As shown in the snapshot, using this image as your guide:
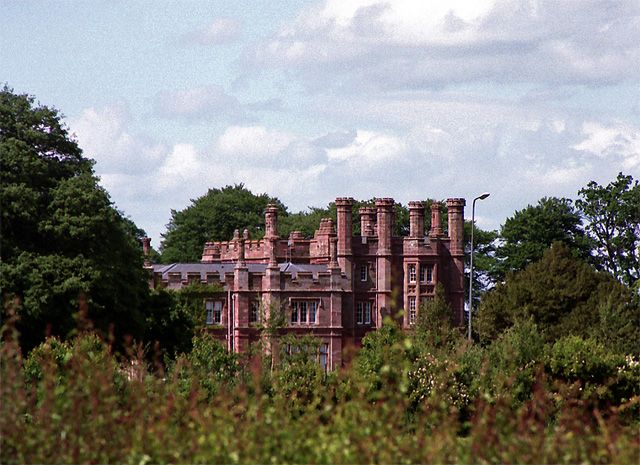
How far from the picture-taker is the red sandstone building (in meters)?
98.2

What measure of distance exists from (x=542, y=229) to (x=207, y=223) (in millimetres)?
40131

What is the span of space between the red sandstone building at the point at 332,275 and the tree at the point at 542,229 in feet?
14.3

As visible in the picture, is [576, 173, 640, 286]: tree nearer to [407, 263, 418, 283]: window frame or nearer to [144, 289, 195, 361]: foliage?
[407, 263, 418, 283]: window frame

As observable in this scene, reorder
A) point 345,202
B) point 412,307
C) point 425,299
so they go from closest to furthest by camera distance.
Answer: point 412,307 < point 425,299 < point 345,202

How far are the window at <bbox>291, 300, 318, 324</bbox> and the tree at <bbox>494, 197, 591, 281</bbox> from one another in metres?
17.7

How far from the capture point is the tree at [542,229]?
362 ft

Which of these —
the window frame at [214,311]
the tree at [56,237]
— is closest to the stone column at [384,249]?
the window frame at [214,311]

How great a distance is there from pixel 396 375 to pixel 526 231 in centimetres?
9828

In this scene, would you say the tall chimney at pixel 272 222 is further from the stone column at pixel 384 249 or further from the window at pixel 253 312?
the window at pixel 253 312

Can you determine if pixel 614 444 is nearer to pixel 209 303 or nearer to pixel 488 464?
pixel 488 464

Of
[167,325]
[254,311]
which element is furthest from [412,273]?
[167,325]

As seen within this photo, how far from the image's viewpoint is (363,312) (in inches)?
4151

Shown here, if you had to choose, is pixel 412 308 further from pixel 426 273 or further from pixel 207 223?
pixel 207 223

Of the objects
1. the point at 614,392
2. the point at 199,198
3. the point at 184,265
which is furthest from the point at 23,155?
the point at 199,198
